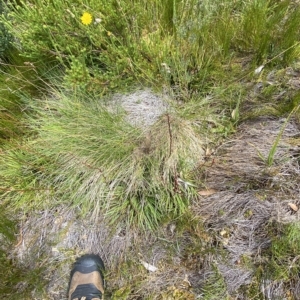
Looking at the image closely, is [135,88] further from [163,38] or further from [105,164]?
[105,164]

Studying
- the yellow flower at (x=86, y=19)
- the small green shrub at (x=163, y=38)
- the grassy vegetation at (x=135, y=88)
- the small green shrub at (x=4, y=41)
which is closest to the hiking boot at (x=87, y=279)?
the grassy vegetation at (x=135, y=88)

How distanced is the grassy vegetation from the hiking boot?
29cm

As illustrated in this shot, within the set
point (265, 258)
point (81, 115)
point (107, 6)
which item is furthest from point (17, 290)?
point (107, 6)

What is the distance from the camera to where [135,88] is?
2.02m

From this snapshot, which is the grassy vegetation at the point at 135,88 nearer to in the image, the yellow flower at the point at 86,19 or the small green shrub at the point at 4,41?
the yellow flower at the point at 86,19

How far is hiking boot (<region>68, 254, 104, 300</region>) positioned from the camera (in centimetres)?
181

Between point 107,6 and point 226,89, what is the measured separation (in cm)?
88

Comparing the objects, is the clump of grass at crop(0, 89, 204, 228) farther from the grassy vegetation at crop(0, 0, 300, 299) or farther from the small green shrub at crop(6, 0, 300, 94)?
the small green shrub at crop(6, 0, 300, 94)

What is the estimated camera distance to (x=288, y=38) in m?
1.85

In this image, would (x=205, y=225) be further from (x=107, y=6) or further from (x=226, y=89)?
(x=107, y=6)

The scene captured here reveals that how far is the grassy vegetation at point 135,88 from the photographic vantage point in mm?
1776

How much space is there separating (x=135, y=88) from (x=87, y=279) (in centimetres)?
128

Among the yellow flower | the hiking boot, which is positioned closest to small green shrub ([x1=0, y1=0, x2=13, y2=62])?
the yellow flower

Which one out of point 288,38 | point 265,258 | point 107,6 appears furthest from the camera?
point 288,38
